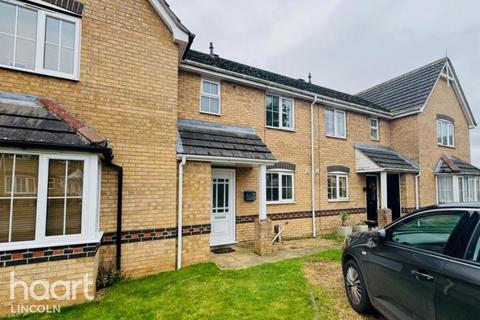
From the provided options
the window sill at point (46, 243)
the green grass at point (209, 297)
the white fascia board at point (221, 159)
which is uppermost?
the white fascia board at point (221, 159)

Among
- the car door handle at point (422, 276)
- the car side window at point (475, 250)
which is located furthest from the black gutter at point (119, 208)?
the car side window at point (475, 250)

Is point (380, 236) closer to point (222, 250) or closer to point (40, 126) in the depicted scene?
point (222, 250)

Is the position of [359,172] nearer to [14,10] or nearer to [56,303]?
[56,303]

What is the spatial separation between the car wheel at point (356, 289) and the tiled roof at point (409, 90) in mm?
12225

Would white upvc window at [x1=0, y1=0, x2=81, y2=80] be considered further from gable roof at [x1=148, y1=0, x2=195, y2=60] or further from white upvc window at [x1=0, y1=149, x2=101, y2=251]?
white upvc window at [x1=0, y1=149, x2=101, y2=251]

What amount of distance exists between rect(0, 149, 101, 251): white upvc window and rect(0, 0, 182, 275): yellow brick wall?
891 mm

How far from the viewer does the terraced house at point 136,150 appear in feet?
13.8

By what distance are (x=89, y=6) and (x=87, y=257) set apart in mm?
5688

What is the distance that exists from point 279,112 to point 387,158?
21.0 ft

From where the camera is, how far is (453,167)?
42.4 ft

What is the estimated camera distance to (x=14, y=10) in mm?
4938

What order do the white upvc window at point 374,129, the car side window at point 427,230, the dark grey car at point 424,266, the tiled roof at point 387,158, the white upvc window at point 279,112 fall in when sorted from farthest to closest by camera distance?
1. the white upvc window at point 374,129
2. the tiled roof at point 387,158
3. the white upvc window at point 279,112
4. the car side window at point 427,230
5. the dark grey car at point 424,266

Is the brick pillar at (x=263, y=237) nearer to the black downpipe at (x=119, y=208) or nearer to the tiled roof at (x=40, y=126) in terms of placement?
the black downpipe at (x=119, y=208)

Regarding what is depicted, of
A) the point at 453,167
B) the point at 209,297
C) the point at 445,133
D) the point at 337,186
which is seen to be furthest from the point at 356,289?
the point at 445,133
